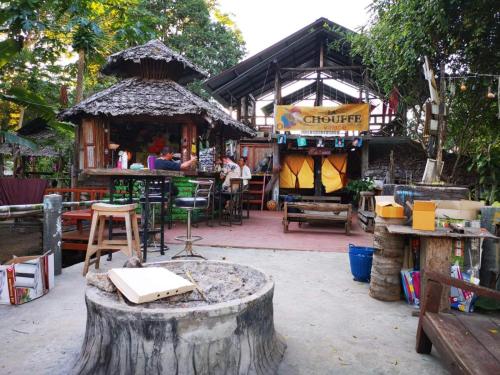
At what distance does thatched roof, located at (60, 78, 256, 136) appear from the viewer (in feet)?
33.7

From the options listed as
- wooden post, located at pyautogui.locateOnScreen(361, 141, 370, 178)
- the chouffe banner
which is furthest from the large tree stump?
wooden post, located at pyautogui.locateOnScreen(361, 141, 370, 178)

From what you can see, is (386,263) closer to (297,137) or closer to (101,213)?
(101,213)

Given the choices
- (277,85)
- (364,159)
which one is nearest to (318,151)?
(364,159)

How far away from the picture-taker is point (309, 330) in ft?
10.3

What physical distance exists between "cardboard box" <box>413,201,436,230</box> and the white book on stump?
8.40ft

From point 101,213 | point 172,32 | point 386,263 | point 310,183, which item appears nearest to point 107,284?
point 101,213

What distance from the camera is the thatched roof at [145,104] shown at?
10.3 meters

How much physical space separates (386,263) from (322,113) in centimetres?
983

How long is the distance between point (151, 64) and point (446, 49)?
8.80m

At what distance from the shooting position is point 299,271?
199 inches

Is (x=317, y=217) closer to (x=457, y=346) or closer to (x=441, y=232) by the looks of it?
(x=441, y=232)

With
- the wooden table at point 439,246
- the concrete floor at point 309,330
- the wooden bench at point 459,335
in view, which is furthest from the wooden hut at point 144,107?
the wooden bench at point 459,335

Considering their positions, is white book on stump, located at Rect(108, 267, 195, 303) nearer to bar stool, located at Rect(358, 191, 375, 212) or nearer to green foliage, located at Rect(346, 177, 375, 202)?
bar stool, located at Rect(358, 191, 375, 212)

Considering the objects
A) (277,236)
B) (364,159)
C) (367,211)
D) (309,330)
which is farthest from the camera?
(364,159)
